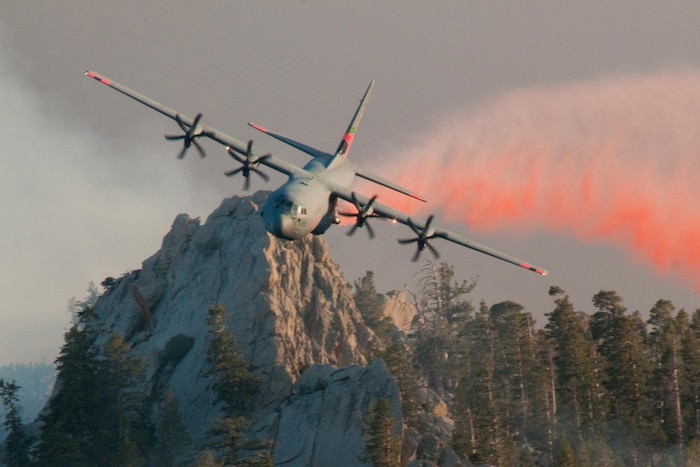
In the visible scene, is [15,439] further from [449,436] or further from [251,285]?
[449,436]

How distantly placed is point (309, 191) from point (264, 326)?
40.5 m

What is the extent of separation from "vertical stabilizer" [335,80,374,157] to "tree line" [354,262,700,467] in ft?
70.1

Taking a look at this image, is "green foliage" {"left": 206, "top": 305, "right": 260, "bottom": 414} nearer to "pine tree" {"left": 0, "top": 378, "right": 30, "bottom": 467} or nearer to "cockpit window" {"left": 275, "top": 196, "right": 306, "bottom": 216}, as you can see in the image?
"pine tree" {"left": 0, "top": 378, "right": 30, "bottom": 467}

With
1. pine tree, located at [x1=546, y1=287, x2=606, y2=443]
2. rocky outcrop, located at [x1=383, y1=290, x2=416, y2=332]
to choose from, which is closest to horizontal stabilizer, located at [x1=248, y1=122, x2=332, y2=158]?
pine tree, located at [x1=546, y1=287, x2=606, y2=443]

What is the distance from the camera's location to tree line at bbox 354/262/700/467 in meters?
89.4

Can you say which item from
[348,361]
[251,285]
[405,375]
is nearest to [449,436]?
[405,375]

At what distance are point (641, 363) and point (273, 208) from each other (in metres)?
44.2

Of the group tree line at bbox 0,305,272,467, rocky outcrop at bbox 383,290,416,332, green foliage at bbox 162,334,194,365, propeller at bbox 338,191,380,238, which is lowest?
tree line at bbox 0,305,272,467

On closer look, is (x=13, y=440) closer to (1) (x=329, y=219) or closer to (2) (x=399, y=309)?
(1) (x=329, y=219)

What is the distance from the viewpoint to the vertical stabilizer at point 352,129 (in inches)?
3132

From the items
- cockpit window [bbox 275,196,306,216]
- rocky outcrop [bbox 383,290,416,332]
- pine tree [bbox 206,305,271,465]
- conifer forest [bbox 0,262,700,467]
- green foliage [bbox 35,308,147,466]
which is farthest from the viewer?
rocky outcrop [bbox 383,290,416,332]

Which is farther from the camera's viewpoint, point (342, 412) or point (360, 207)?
point (342, 412)

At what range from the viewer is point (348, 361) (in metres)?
109

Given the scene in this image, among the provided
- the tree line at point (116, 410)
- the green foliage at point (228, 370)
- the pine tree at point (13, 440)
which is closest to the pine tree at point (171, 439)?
the tree line at point (116, 410)
